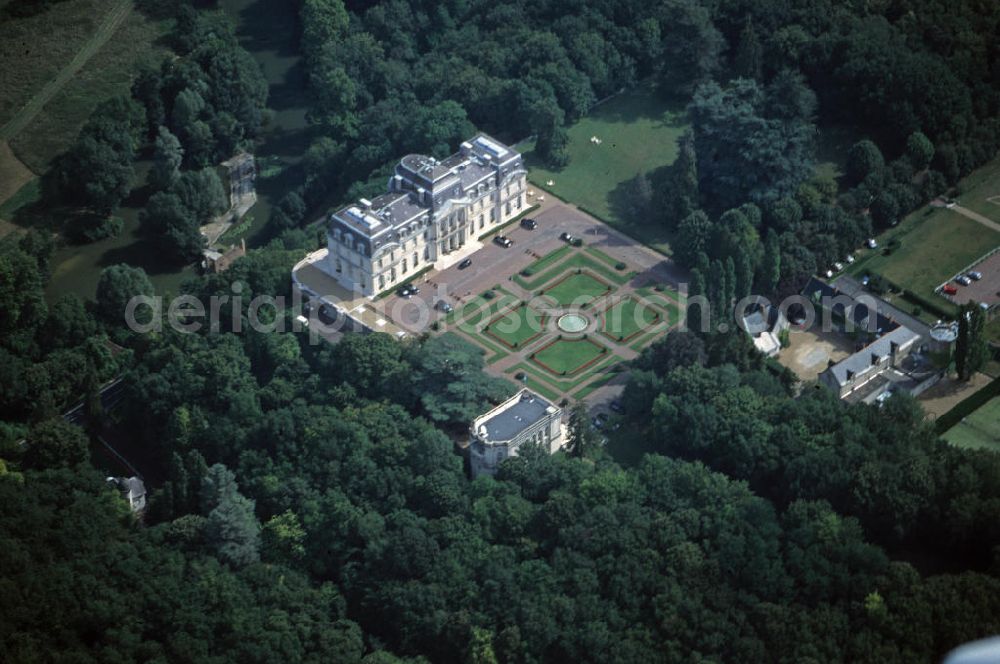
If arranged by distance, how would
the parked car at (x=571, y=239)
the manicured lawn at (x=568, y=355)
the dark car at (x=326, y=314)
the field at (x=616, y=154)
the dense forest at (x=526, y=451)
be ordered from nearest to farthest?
the dense forest at (x=526, y=451) < the manicured lawn at (x=568, y=355) < the dark car at (x=326, y=314) < the parked car at (x=571, y=239) < the field at (x=616, y=154)

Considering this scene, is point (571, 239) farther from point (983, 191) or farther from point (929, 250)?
point (983, 191)

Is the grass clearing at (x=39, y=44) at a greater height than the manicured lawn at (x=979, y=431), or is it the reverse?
the grass clearing at (x=39, y=44)

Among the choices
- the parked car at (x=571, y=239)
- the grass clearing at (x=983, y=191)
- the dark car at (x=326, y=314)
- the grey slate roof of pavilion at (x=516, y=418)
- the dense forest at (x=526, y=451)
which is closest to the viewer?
the dense forest at (x=526, y=451)

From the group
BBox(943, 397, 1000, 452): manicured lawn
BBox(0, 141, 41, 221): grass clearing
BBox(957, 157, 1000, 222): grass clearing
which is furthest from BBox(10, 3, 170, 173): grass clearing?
BBox(943, 397, 1000, 452): manicured lawn

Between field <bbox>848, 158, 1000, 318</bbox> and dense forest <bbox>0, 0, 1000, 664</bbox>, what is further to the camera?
field <bbox>848, 158, 1000, 318</bbox>

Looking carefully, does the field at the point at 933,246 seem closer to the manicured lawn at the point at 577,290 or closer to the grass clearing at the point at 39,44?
the manicured lawn at the point at 577,290

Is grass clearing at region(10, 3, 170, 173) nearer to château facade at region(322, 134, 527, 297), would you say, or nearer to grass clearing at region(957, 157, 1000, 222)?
château facade at region(322, 134, 527, 297)

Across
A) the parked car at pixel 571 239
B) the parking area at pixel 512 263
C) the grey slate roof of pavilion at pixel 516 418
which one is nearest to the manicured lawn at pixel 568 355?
the grey slate roof of pavilion at pixel 516 418
